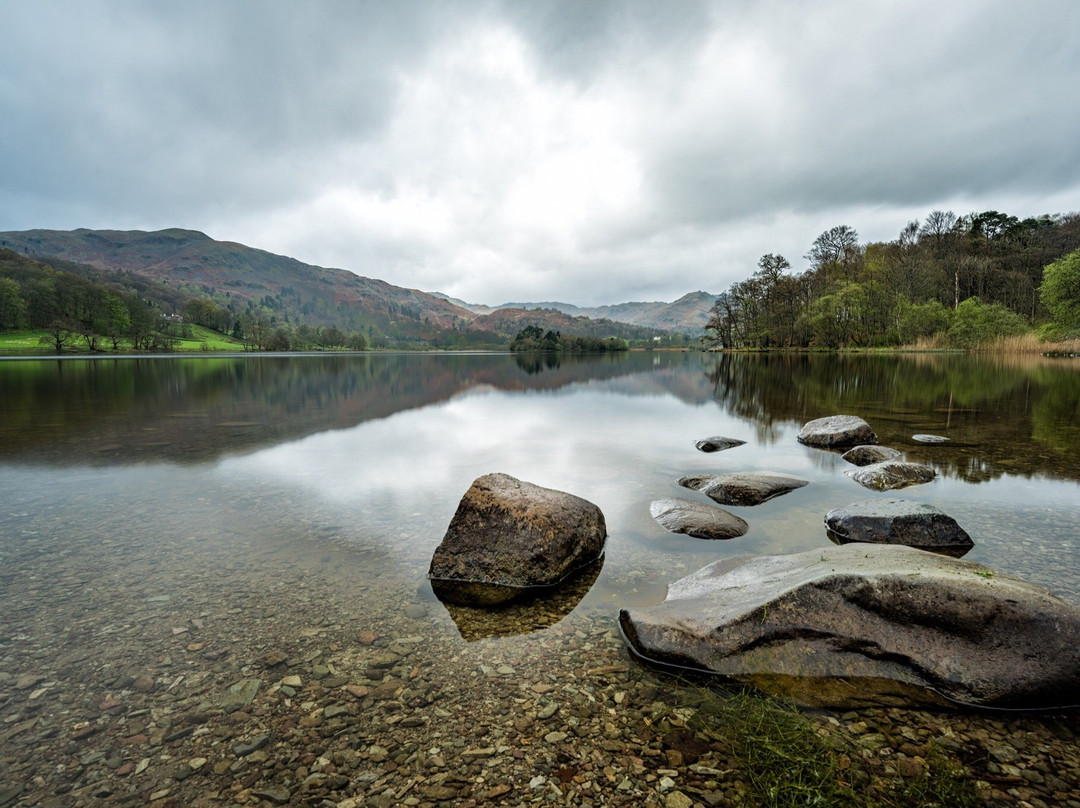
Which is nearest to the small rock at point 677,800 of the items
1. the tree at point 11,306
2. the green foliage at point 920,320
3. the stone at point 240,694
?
the stone at point 240,694

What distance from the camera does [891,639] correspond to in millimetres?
5051

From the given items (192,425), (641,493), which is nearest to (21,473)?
(192,425)

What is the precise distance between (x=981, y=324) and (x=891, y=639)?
102 m

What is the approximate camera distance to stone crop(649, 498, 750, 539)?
9.38 m

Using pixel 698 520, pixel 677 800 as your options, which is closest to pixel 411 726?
pixel 677 800

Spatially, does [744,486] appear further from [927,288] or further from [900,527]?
[927,288]

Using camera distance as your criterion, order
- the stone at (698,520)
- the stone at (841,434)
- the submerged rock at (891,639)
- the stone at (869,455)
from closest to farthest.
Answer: the submerged rock at (891,639)
the stone at (698,520)
the stone at (869,455)
the stone at (841,434)

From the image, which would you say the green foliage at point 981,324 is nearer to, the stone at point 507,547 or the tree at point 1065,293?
the tree at point 1065,293

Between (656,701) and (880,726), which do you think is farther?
(656,701)

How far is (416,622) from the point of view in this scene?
21.3ft

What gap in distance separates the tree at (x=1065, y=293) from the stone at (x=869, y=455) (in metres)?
77.8

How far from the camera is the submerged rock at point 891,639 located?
471 cm

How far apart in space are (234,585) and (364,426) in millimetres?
16209

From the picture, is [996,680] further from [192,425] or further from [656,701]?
[192,425]
